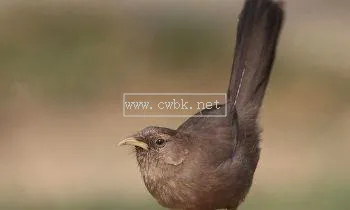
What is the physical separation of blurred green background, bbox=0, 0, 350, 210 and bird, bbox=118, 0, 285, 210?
59 centimetres

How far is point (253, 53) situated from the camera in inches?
211

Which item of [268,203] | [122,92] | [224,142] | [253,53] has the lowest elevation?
[268,203]

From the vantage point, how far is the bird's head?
488 cm

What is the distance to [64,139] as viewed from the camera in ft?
22.9

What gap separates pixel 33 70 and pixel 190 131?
196 cm

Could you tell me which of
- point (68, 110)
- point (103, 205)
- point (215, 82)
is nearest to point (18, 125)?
point (68, 110)

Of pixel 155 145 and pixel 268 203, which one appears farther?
pixel 268 203

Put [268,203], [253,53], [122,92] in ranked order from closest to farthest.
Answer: [253,53], [122,92], [268,203]

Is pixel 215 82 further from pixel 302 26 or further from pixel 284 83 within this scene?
pixel 302 26

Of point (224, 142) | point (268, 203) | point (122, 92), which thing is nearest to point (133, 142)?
point (224, 142)

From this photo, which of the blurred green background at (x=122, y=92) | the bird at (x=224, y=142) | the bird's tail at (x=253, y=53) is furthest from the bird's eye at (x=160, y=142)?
the blurred green background at (x=122, y=92)

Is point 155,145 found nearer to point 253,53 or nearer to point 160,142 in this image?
point 160,142

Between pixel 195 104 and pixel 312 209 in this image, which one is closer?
pixel 195 104

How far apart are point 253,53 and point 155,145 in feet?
2.63
